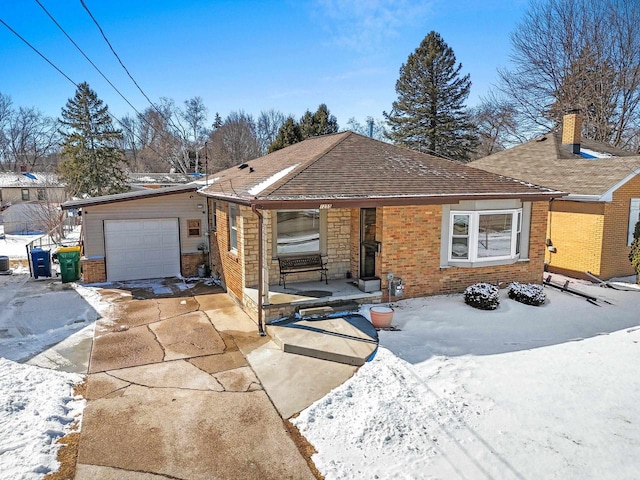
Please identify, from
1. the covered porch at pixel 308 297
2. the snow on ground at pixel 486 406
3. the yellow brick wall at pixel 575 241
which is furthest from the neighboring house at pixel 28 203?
the yellow brick wall at pixel 575 241

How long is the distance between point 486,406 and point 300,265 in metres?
5.44

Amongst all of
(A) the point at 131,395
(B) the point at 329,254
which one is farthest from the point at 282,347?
(B) the point at 329,254

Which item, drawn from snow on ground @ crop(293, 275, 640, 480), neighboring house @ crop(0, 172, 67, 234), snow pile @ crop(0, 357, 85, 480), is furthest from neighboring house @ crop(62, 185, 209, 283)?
neighboring house @ crop(0, 172, 67, 234)

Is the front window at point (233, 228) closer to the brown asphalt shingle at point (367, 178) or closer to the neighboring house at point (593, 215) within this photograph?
the brown asphalt shingle at point (367, 178)

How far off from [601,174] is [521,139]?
17.5 metres

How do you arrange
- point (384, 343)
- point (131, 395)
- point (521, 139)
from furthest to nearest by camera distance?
point (521, 139) → point (384, 343) → point (131, 395)

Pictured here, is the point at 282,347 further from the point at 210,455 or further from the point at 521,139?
the point at 521,139

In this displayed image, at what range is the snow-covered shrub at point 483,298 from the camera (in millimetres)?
8859

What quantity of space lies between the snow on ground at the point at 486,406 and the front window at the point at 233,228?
471 centimetres

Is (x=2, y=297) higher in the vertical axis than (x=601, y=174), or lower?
lower

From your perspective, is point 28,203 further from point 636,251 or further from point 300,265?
point 636,251

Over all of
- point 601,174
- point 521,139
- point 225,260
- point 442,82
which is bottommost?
point 225,260

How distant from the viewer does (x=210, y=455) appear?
178 inches

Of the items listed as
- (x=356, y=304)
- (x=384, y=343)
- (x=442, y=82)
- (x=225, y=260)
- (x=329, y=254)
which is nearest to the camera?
(x=384, y=343)
